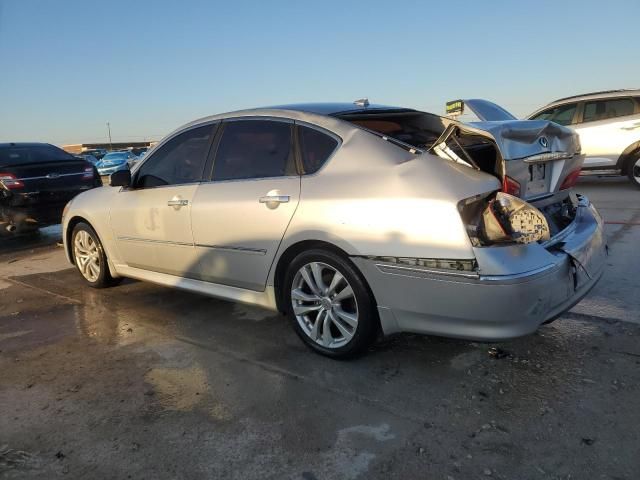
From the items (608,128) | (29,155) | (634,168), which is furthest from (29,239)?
(634,168)

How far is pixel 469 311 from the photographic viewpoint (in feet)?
8.64

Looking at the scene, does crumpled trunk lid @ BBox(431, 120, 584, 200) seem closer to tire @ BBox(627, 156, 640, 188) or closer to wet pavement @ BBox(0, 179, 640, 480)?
wet pavement @ BBox(0, 179, 640, 480)

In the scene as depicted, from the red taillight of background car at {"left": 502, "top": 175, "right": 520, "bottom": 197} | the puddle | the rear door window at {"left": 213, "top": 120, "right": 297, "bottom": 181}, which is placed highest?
the rear door window at {"left": 213, "top": 120, "right": 297, "bottom": 181}

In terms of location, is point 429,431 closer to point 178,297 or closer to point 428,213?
point 428,213

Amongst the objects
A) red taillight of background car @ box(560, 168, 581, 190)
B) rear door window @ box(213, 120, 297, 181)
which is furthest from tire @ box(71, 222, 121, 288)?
red taillight of background car @ box(560, 168, 581, 190)

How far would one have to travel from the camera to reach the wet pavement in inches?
89.6

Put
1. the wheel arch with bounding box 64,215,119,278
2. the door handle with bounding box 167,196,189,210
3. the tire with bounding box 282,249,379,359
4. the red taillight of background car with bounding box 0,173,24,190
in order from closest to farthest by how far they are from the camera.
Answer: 1. the tire with bounding box 282,249,379,359
2. the door handle with bounding box 167,196,189,210
3. the wheel arch with bounding box 64,215,119,278
4. the red taillight of background car with bounding box 0,173,24,190

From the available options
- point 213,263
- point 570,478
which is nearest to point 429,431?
point 570,478

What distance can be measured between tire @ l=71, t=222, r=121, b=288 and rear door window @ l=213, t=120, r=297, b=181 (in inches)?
72.5

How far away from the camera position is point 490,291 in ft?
8.33

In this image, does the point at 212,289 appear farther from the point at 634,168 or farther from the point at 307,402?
the point at 634,168

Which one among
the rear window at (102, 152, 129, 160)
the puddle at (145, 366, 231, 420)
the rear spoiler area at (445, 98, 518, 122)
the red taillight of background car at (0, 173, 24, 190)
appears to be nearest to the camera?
the puddle at (145, 366, 231, 420)

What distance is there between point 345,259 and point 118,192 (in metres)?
2.60

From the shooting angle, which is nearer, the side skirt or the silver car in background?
the silver car in background
